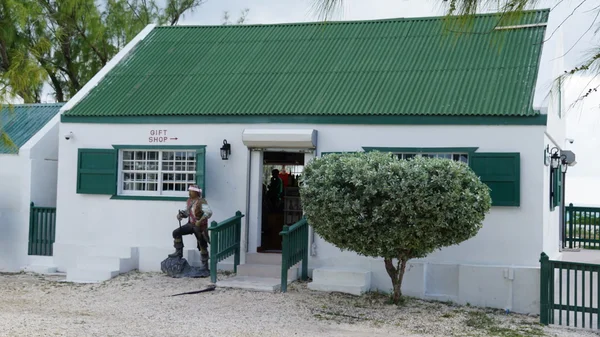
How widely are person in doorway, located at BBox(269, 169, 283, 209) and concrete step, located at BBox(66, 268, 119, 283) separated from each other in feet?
12.0

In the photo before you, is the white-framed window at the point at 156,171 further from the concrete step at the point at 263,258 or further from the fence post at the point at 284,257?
the fence post at the point at 284,257

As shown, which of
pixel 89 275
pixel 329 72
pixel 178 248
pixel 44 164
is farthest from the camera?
pixel 44 164

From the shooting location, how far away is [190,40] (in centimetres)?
1745

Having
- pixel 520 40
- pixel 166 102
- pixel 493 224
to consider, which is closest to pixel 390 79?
pixel 520 40

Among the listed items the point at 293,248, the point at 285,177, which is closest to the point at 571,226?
the point at 285,177

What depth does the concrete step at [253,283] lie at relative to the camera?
497 inches

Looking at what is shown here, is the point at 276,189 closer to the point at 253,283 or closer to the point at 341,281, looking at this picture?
the point at 253,283

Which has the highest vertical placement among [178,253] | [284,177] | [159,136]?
[159,136]

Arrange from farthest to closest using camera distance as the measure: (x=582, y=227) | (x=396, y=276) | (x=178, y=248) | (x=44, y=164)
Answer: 1. (x=582, y=227)
2. (x=44, y=164)
3. (x=178, y=248)
4. (x=396, y=276)

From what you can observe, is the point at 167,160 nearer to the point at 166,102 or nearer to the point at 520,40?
the point at 166,102

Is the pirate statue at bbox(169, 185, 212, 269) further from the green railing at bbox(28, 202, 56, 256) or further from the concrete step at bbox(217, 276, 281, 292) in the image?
the green railing at bbox(28, 202, 56, 256)

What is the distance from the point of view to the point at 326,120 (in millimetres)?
13820

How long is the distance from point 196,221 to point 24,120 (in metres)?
6.63

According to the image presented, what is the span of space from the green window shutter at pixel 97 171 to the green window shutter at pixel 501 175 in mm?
7145
